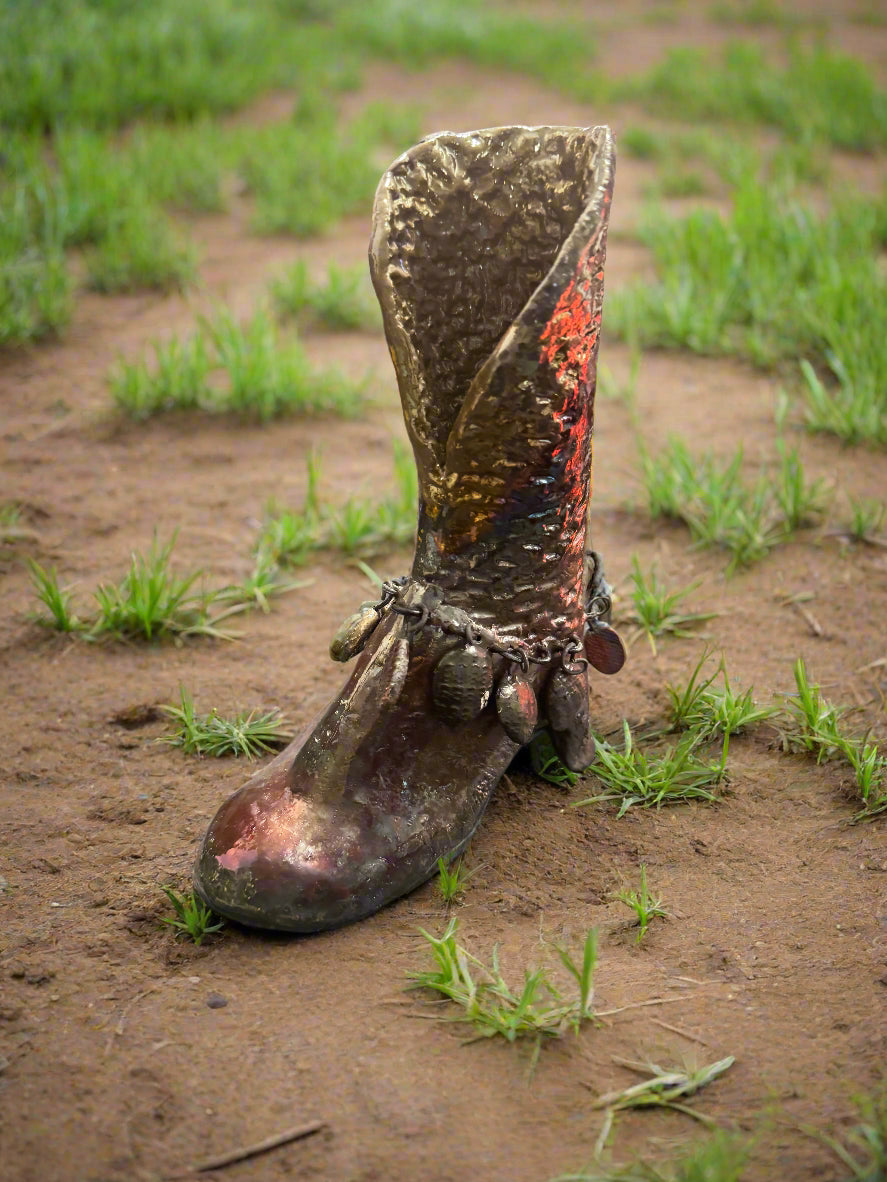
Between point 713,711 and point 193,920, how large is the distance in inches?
36.1

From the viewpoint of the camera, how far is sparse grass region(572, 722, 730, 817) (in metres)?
1.83

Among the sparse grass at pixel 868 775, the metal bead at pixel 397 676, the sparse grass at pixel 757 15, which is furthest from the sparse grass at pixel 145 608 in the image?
the sparse grass at pixel 757 15

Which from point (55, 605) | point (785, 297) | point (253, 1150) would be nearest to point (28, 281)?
point (55, 605)

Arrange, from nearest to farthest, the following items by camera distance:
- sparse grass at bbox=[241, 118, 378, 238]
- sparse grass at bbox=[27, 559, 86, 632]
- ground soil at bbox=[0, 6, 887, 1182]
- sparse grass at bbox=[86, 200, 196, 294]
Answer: ground soil at bbox=[0, 6, 887, 1182], sparse grass at bbox=[27, 559, 86, 632], sparse grass at bbox=[86, 200, 196, 294], sparse grass at bbox=[241, 118, 378, 238]

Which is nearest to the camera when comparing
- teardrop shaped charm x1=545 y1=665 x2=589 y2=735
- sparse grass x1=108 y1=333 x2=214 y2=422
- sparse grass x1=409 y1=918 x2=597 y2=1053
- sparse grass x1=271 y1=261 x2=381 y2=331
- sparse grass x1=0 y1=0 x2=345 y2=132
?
sparse grass x1=409 y1=918 x2=597 y2=1053

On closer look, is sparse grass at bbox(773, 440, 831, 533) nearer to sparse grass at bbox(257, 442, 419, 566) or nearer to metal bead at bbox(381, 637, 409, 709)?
sparse grass at bbox(257, 442, 419, 566)

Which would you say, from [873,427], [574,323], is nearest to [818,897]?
[574,323]

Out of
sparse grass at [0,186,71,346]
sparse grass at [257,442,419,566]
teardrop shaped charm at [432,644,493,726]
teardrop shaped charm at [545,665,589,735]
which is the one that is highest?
sparse grass at [0,186,71,346]

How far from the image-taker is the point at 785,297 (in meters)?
3.51

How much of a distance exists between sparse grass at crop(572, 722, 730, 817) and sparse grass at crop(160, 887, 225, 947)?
0.56 m

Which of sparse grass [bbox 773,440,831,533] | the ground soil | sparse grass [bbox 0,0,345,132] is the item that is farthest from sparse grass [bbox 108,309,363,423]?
sparse grass [bbox 0,0,345,132]

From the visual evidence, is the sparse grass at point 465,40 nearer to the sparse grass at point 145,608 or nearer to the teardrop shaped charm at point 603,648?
the sparse grass at point 145,608

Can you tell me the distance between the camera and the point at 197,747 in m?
1.96

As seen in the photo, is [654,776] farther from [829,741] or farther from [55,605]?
[55,605]
